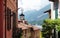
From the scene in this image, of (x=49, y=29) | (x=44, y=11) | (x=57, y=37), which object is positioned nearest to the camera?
(x=57, y=37)

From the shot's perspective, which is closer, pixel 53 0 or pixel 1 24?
pixel 1 24

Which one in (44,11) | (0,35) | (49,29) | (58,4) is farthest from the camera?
(44,11)

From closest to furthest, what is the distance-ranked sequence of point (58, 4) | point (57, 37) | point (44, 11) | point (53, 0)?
point (57, 37)
point (58, 4)
point (53, 0)
point (44, 11)

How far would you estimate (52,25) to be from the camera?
26953mm

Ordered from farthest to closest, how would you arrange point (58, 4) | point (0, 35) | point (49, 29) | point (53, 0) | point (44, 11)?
1. point (44, 11)
2. point (53, 0)
3. point (58, 4)
4. point (49, 29)
5. point (0, 35)

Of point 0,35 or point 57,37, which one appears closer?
point 0,35

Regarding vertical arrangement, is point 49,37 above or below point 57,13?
below

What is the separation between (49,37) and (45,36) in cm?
49

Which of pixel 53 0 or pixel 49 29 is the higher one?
pixel 53 0

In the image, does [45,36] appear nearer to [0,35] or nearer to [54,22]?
[54,22]

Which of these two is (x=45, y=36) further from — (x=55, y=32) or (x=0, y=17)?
(x=0, y=17)

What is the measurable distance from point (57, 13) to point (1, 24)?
1732cm

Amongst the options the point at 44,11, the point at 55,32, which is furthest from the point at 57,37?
the point at 44,11

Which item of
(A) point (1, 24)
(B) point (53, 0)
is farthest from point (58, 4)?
(A) point (1, 24)
